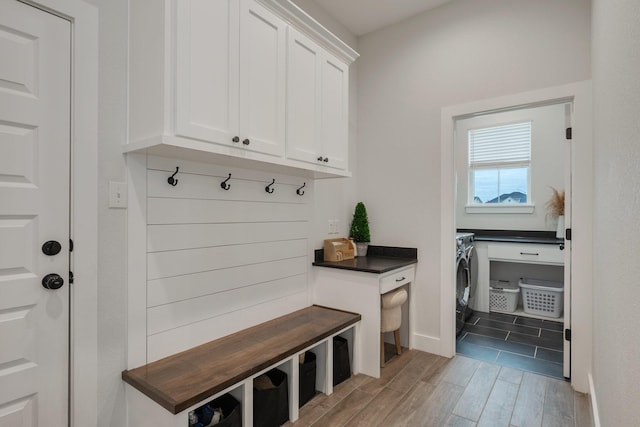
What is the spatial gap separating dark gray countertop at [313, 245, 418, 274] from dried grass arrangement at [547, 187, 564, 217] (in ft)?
7.04

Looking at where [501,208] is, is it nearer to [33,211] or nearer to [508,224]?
[508,224]

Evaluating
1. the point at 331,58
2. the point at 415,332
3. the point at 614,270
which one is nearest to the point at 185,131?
the point at 331,58

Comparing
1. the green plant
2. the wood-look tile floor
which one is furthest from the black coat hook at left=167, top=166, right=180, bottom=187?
the wood-look tile floor

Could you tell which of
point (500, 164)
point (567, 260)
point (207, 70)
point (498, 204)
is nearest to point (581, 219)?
point (567, 260)

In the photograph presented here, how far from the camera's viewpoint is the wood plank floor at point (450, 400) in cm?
186

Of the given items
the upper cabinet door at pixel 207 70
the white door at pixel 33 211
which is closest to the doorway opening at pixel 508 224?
the upper cabinet door at pixel 207 70

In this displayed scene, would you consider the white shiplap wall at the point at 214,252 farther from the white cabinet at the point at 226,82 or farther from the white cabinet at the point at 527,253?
the white cabinet at the point at 527,253

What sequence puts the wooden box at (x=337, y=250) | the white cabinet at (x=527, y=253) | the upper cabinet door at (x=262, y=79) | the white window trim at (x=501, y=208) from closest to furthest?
the upper cabinet door at (x=262, y=79) → the wooden box at (x=337, y=250) → the white cabinet at (x=527, y=253) → the white window trim at (x=501, y=208)

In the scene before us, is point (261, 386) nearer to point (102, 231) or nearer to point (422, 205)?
point (102, 231)

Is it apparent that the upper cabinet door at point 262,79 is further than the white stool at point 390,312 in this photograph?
No

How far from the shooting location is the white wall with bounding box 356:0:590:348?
7.57 ft

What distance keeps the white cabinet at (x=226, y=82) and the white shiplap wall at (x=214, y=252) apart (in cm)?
18

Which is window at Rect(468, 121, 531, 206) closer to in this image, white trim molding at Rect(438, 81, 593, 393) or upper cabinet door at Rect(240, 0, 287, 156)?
white trim molding at Rect(438, 81, 593, 393)

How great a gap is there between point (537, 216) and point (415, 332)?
2428 mm
